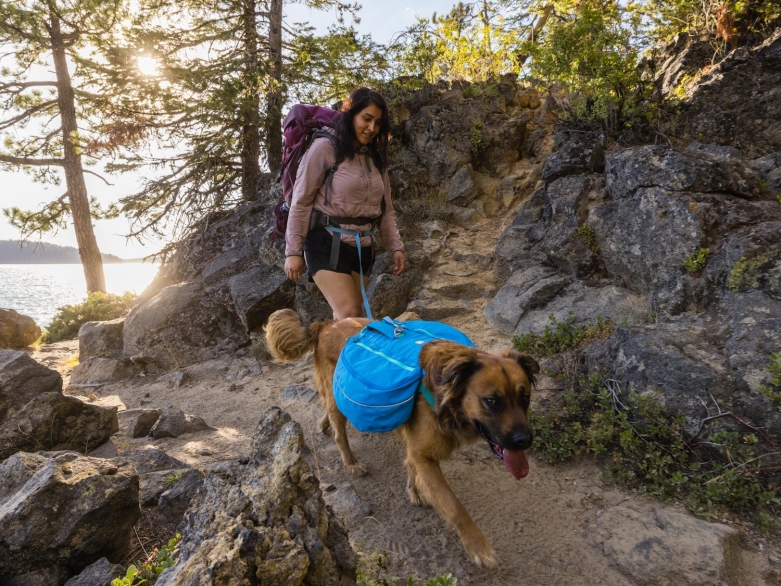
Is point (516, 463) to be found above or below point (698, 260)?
below

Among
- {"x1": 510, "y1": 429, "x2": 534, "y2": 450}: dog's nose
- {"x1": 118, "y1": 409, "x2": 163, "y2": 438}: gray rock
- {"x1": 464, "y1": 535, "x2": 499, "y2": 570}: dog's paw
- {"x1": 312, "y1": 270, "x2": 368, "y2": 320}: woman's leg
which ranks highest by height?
{"x1": 312, "y1": 270, "x2": 368, "y2": 320}: woman's leg

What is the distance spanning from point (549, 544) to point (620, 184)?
15.3ft

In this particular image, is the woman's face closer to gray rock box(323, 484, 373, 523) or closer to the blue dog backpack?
the blue dog backpack

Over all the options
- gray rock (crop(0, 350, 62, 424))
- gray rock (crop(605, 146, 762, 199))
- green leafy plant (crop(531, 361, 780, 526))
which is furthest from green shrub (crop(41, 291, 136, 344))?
gray rock (crop(605, 146, 762, 199))

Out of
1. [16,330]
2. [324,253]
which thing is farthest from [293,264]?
[16,330]

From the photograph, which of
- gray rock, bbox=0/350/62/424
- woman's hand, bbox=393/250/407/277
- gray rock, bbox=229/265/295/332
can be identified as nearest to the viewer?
woman's hand, bbox=393/250/407/277

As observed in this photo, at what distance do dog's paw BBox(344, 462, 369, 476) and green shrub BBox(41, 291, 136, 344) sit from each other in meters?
10.4

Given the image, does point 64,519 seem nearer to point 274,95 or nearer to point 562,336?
point 562,336

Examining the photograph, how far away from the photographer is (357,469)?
3820 mm

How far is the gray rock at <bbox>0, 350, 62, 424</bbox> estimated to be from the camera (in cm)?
543

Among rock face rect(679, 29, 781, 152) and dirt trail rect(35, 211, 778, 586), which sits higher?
rock face rect(679, 29, 781, 152)

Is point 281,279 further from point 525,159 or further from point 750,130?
point 750,130

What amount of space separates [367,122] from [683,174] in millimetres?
3779

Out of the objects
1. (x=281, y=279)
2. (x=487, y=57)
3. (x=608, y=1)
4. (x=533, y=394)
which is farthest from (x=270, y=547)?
(x=487, y=57)
